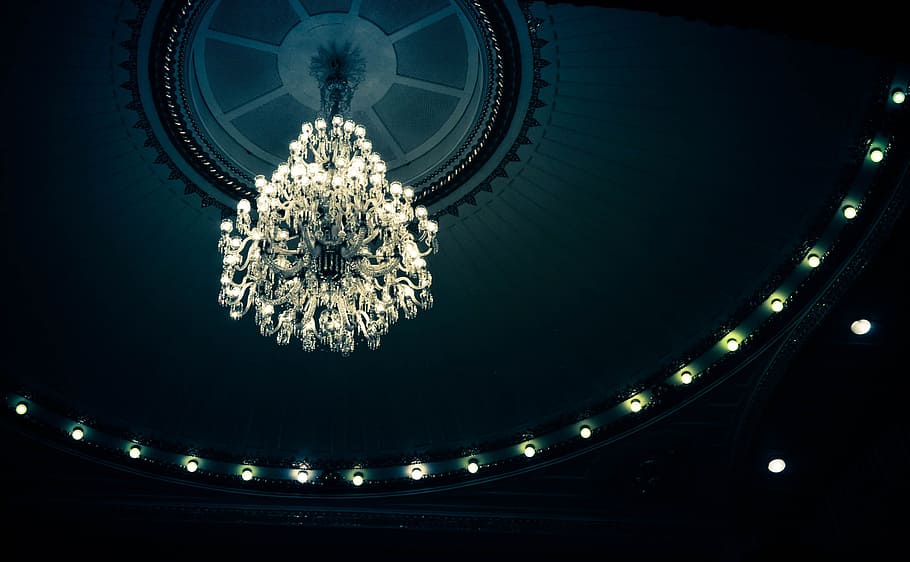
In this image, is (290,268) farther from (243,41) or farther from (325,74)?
(243,41)

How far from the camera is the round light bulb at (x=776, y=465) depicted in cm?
837

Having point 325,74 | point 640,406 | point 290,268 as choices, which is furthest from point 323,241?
point 640,406

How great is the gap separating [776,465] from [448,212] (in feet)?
16.3

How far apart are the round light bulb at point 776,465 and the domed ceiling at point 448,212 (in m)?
1.26

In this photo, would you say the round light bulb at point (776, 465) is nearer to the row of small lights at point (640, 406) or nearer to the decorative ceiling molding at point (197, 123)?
the row of small lights at point (640, 406)

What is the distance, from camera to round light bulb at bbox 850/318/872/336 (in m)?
7.18

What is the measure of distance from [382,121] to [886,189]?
5.12m

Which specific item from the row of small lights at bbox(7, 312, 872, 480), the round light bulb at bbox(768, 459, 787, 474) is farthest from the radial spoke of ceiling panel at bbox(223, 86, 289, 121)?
the round light bulb at bbox(768, 459, 787, 474)

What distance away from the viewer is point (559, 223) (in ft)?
26.4

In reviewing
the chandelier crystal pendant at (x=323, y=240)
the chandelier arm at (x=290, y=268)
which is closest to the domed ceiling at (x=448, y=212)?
the chandelier crystal pendant at (x=323, y=240)

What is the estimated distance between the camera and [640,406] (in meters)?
8.74

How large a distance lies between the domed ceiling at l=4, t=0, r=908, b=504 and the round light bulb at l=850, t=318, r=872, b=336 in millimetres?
520

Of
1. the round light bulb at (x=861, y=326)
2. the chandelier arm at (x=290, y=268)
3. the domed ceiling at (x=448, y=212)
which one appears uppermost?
the domed ceiling at (x=448, y=212)

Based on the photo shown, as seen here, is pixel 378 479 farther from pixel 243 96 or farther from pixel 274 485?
pixel 243 96
